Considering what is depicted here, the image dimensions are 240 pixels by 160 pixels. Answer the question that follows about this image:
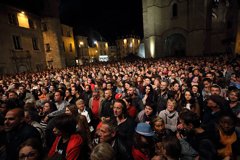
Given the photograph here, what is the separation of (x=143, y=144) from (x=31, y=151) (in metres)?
1.63

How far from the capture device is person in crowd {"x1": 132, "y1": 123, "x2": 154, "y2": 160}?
240 cm

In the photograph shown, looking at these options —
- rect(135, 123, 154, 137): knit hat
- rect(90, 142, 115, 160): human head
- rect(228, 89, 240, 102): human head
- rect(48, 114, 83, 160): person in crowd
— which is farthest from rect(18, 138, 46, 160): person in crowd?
rect(228, 89, 240, 102): human head

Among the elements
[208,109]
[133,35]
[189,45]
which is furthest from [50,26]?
[133,35]

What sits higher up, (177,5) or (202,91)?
(177,5)

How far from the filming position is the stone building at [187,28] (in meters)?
27.5

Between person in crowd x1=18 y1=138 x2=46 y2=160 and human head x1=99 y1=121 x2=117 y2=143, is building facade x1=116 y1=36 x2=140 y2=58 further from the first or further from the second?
person in crowd x1=18 y1=138 x2=46 y2=160

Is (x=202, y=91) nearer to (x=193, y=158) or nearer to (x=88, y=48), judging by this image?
(x=193, y=158)

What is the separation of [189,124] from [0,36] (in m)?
24.7

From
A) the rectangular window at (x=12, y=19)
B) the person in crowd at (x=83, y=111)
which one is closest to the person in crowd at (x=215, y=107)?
the person in crowd at (x=83, y=111)

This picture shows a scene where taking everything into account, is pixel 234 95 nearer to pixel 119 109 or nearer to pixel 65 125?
pixel 119 109

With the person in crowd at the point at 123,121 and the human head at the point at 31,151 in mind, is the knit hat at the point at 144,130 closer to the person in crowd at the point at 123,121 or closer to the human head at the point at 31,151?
the person in crowd at the point at 123,121

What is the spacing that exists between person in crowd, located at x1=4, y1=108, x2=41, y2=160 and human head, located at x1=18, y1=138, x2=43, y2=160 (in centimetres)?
75

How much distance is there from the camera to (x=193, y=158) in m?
2.40

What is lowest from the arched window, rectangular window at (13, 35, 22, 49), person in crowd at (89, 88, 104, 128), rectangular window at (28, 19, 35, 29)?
person in crowd at (89, 88, 104, 128)
